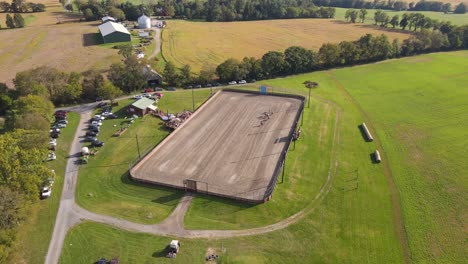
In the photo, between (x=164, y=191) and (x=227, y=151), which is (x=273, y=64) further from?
(x=164, y=191)

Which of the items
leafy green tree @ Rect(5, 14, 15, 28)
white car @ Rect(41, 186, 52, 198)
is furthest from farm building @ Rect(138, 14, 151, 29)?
white car @ Rect(41, 186, 52, 198)

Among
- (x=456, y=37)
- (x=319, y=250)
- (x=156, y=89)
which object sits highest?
(x=456, y=37)

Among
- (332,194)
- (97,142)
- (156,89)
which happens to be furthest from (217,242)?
(156,89)

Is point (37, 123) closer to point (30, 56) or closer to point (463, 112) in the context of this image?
point (30, 56)

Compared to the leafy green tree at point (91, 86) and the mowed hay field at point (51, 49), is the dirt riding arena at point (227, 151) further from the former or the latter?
the mowed hay field at point (51, 49)

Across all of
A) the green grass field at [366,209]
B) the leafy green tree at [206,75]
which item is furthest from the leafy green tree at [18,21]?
the green grass field at [366,209]

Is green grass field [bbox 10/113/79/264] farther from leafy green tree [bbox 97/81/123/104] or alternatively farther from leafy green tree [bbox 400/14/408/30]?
leafy green tree [bbox 400/14/408/30]
